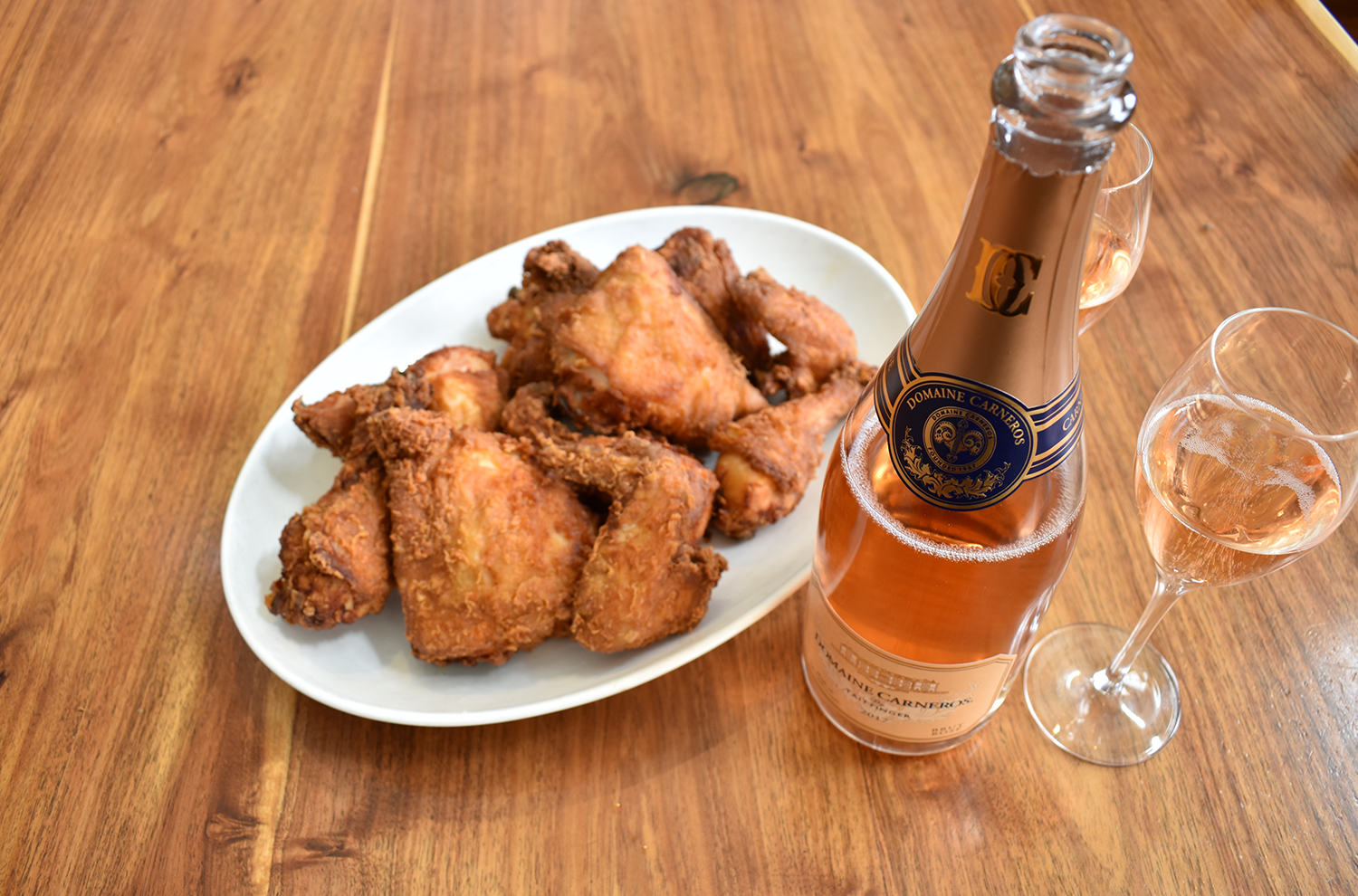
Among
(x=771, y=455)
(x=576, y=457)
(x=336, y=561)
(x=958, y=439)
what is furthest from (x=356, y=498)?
(x=958, y=439)

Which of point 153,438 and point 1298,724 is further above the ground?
point 153,438

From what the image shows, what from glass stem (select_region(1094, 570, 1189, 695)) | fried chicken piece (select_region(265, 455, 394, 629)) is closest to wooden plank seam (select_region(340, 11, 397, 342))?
fried chicken piece (select_region(265, 455, 394, 629))

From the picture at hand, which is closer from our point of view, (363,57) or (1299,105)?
Answer: (1299,105)

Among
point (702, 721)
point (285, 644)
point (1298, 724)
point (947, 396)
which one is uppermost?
point (947, 396)

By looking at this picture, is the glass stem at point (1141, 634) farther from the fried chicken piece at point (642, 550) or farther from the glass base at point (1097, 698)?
the fried chicken piece at point (642, 550)

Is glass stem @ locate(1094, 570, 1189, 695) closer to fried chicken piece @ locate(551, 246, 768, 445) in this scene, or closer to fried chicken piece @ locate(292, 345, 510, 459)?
fried chicken piece @ locate(551, 246, 768, 445)

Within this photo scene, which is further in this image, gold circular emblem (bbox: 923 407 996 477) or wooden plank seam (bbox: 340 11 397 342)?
wooden plank seam (bbox: 340 11 397 342)

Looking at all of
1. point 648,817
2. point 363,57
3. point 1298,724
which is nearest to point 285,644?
point 648,817

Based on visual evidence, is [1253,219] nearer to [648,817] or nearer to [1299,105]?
[1299,105]
